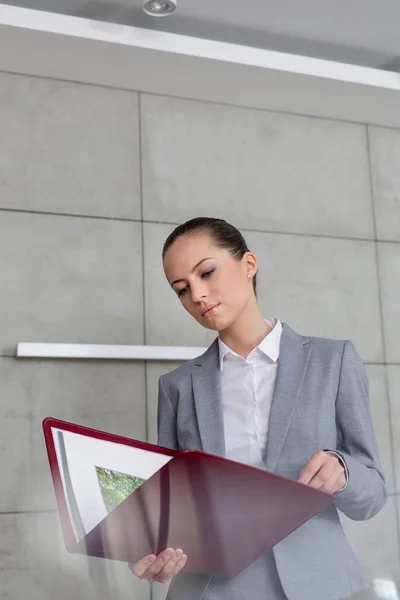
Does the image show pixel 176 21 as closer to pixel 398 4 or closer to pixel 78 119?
pixel 78 119

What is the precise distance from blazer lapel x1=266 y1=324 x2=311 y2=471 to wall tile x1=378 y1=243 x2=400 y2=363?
4.45 feet

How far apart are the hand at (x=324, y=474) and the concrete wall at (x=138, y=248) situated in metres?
0.89

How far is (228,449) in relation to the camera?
1.46 meters

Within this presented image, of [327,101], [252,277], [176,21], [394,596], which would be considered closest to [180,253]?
[252,277]

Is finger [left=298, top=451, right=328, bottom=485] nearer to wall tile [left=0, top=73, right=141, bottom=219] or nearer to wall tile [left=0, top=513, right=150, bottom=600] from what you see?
wall tile [left=0, top=513, right=150, bottom=600]

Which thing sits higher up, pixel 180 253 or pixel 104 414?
pixel 180 253

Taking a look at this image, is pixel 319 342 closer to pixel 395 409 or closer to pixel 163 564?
pixel 163 564

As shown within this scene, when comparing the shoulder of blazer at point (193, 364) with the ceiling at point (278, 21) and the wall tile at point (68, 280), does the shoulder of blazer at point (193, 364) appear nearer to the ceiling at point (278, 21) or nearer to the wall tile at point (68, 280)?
the wall tile at point (68, 280)

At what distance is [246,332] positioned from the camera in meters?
1.56

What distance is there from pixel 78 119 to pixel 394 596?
206 centimetres

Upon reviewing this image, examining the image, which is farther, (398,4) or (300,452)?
(398,4)

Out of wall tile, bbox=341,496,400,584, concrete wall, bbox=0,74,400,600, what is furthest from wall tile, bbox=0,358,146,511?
wall tile, bbox=341,496,400,584

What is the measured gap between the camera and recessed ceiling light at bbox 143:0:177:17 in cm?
230

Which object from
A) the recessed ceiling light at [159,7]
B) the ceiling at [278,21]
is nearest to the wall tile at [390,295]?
the ceiling at [278,21]
